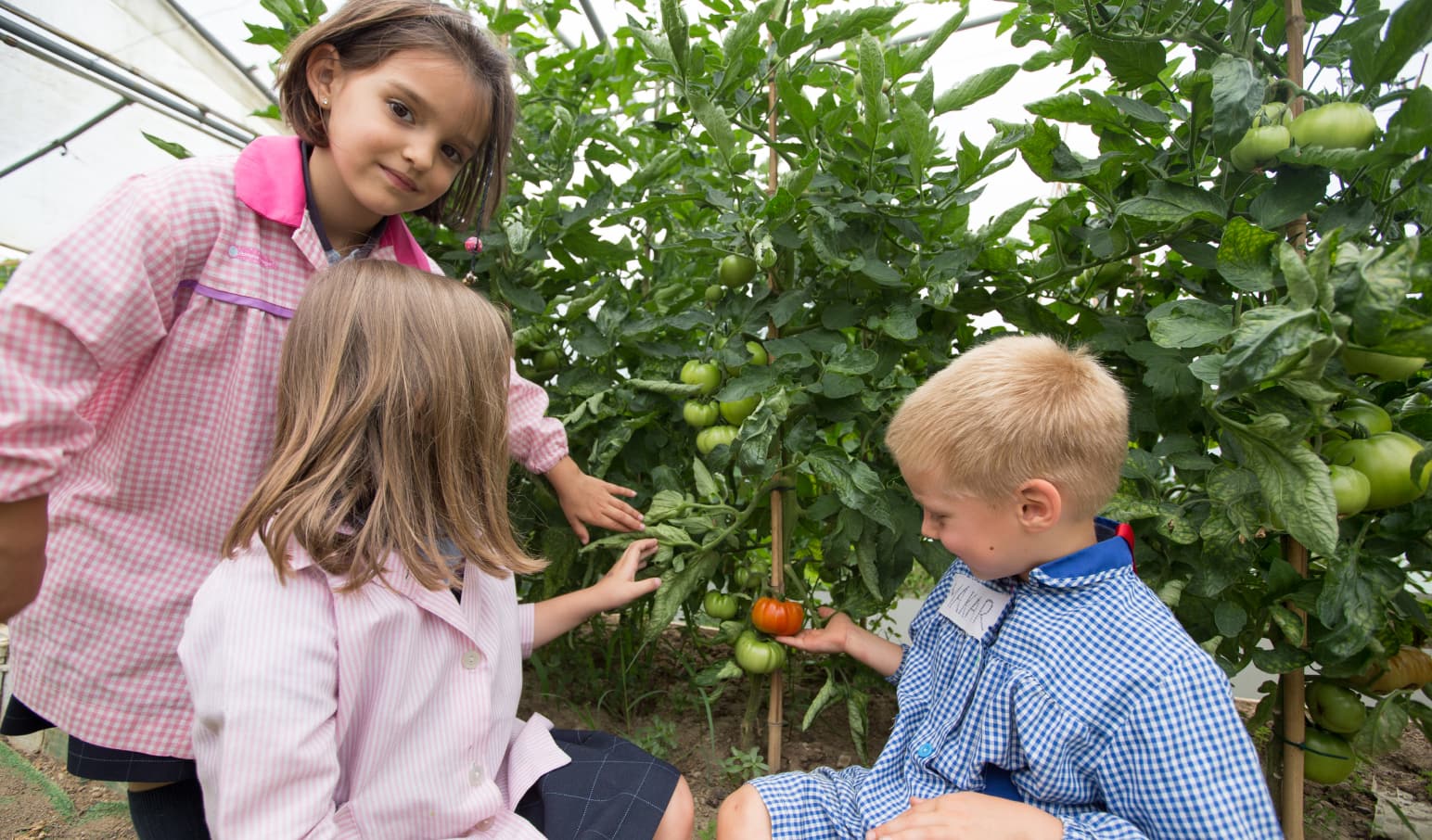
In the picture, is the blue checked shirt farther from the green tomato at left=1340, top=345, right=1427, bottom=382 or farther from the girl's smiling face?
the girl's smiling face

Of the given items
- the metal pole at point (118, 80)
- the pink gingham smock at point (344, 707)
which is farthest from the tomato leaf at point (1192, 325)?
the metal pole at point (118, 80)

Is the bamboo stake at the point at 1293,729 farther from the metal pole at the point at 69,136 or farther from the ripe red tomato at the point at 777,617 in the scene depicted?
the metal pole at the point at 69,136

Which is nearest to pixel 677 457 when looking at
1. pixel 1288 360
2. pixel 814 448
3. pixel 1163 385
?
pixel 814 448

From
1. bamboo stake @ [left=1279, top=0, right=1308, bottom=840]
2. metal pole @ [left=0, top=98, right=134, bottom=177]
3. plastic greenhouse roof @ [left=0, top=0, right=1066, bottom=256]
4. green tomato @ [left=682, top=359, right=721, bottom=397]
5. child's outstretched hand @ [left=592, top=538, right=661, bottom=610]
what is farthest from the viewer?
metal pole @ [left=0, top=98, right=134, bottom=177]

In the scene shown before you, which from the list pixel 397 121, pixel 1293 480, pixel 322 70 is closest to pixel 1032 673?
pixel 1293 480

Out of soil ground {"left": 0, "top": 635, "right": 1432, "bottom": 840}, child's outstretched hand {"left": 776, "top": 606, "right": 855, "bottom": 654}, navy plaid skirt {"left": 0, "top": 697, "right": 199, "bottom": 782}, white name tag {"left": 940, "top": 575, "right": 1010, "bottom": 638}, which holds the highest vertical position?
white name tag {"left": 940, "top": 575, "right": 1010, "bottom": 638}

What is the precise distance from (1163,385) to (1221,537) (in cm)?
24

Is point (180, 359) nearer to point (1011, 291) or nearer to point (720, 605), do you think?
point (720, 605)

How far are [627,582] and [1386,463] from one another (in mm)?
954

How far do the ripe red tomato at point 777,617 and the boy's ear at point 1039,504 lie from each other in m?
0.44

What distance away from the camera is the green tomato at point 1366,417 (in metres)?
0.98

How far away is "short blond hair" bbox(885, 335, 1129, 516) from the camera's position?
3.14ft

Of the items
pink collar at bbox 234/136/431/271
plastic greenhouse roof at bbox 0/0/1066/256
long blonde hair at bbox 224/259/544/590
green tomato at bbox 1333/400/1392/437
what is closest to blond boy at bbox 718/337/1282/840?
green tomato at bbox 1333/400/1392/437

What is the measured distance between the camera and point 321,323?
0.93 m
